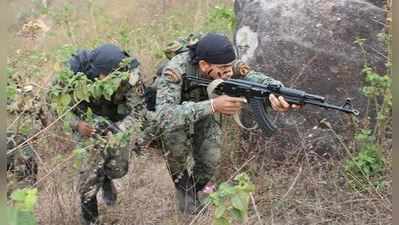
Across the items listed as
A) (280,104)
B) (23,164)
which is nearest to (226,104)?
(280,104)

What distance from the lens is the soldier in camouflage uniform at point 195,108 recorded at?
3428 mm

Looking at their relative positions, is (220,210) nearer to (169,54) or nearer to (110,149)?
(110,149)

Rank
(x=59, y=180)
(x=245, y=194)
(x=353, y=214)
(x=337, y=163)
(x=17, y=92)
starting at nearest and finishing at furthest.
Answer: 1. (x=245, y=194)
2. (x=17, y=92)
3. (x=59, y=180)
4. (x=353, y=214)
5. (x=337, y=163)

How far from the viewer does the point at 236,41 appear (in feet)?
15.5

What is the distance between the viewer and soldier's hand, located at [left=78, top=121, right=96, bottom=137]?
3412mm

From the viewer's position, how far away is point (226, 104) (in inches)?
132

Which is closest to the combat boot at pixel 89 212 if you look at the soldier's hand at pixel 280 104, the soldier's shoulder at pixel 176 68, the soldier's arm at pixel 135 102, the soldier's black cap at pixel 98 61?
the soldier's arm at pixel 135 102

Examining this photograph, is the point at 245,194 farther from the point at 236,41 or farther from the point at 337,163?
the point at 236,41

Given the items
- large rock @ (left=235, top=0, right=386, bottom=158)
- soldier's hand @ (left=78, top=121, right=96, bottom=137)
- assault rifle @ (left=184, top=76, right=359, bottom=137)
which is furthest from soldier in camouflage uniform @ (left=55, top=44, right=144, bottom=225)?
large rock @ (left=235, top=0, right=386, bottom=158)

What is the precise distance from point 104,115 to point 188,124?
0.49 metres

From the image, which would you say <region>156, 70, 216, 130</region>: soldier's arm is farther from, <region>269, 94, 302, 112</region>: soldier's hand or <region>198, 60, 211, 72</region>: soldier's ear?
<region>269, 94, 302, 112</region>: soldier's hand

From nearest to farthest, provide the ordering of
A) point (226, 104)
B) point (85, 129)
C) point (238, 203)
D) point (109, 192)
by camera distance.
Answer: point (238, 203)
point (226, 104)
point (85, 129)
point (109, 192)

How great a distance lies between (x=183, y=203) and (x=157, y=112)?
60 centimetres

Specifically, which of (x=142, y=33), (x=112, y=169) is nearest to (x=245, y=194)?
(x=112, y=169)
